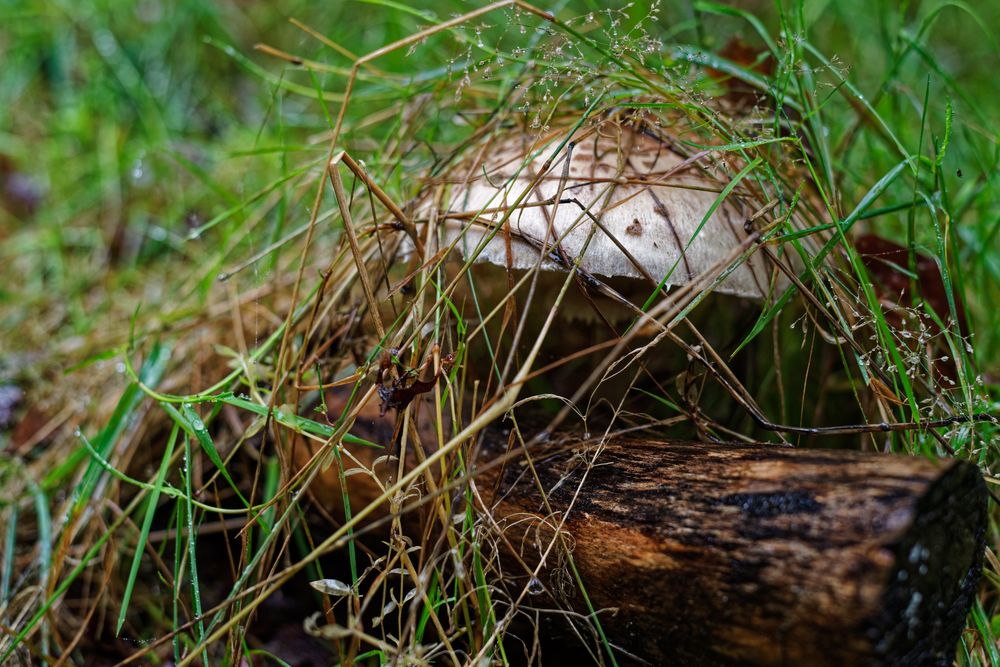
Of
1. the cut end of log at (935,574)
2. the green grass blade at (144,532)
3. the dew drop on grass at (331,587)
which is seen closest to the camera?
the cut end of log at (935,574)

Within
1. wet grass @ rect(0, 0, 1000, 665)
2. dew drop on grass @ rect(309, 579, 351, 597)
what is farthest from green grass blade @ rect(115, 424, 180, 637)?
dew drop on grass @ rect(309, 579, 351, 597)

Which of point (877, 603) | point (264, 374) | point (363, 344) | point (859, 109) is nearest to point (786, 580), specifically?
point (877, 603)

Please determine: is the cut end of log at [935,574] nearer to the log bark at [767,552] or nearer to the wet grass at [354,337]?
the log bark at [767,552]

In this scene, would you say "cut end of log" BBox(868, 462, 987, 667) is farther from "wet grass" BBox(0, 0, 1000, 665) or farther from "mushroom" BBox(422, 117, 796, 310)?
"mushroom" BBox(422, 117, 796, 310)

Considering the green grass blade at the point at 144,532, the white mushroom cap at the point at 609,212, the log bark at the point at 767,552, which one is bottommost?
the green grass blade at the point at 144,532

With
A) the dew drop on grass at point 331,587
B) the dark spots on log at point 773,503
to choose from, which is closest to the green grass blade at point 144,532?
the dew drop on grass at point 331,587

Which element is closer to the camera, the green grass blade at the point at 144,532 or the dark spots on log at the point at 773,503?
the dark spots on log at the point at 773,503

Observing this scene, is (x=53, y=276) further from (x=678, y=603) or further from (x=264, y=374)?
(x=678, y=603)
